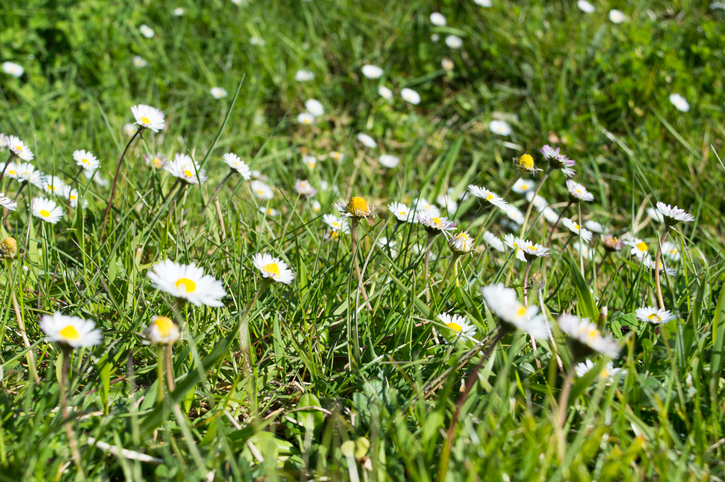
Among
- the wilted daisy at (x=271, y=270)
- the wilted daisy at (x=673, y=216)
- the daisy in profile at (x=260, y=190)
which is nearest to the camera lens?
the wilted daisy at (x=271, y=270)

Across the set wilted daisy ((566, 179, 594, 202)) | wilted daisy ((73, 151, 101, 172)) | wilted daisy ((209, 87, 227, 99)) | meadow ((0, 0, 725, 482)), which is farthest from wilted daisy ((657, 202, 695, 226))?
wilted daisy ((209, 87, 227, 99))

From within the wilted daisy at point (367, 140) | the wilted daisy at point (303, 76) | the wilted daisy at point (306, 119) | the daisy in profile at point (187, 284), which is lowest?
Result: the daisy in profile at point (187, 284)

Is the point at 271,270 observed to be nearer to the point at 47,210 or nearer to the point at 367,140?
the point at 47,210

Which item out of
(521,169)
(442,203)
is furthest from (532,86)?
(521,169)

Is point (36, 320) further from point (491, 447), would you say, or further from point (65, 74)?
point (65, 74)

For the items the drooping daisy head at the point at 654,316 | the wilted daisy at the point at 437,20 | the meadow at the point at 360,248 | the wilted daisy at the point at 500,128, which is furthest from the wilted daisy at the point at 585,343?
the wilted daisy at the point at 437,20

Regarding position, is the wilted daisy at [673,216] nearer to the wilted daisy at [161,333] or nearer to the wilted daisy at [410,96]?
the wilted daisy at [161,333]
